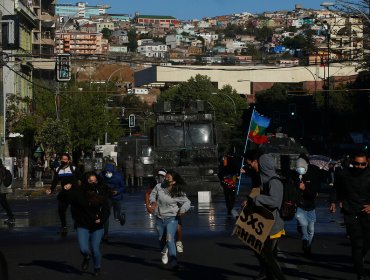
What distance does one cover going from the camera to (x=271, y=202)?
13.0 m

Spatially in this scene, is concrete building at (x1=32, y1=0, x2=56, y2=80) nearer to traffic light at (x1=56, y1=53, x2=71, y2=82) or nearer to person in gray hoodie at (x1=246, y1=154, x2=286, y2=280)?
traffic light at (x1=56, y1=53, x2=71, y2=82)

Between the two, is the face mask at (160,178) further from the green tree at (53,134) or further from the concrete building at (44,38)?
the concrete building at (44,38)

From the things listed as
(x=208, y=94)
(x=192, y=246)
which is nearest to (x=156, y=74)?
(x=208, y=94)

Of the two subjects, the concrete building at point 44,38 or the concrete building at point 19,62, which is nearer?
the concrete building at point 19,62

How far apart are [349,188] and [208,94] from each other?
94.5m

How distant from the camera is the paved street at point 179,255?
15523 mm

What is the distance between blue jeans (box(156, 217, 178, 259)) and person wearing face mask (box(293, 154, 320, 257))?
2433 mm

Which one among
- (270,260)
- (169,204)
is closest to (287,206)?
(270,260)

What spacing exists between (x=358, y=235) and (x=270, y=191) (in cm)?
152

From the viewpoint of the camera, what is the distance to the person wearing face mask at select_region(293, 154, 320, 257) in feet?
57.6

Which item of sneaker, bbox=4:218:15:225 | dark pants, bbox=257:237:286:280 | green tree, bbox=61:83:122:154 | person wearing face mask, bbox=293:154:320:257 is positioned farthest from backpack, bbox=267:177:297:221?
green tree, bbox=61:83:122:154

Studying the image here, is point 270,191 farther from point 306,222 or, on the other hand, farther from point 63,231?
point 63,231

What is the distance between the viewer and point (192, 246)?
19266 millimetres

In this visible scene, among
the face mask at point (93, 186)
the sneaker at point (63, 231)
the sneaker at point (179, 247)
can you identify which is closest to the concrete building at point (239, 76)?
the sneaker at point (63, 231)
